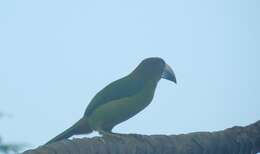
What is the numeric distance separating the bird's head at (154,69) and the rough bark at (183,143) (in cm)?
96

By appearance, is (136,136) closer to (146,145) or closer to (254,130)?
(146,145)

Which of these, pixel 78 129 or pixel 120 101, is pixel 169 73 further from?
pixel 78 129

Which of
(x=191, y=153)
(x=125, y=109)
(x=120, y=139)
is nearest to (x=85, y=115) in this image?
(x=125, y=109)

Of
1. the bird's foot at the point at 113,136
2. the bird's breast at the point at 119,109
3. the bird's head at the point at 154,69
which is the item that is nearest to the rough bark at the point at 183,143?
the bird's foot at the point at 113,136

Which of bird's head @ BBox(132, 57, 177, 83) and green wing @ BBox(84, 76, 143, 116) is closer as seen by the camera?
green wing @ BBox(84, 76, 143, 116)

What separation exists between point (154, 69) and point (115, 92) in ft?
1.59

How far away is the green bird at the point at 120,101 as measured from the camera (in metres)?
5.48

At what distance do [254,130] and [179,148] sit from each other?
0.69 meters

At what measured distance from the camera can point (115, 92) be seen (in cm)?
561

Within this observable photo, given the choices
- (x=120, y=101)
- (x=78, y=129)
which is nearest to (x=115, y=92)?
(x=120, y=101)

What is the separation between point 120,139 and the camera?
4.87 m

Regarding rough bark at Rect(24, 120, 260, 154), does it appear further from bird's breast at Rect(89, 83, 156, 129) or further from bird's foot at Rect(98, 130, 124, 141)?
bird's breast at Rect(89, 83, 156, 129)

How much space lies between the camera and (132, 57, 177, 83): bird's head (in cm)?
585

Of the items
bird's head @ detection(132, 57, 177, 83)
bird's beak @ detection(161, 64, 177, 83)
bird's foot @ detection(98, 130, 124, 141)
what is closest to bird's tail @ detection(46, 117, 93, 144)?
bird's foot @ detection(98, 130, 124, 141)
